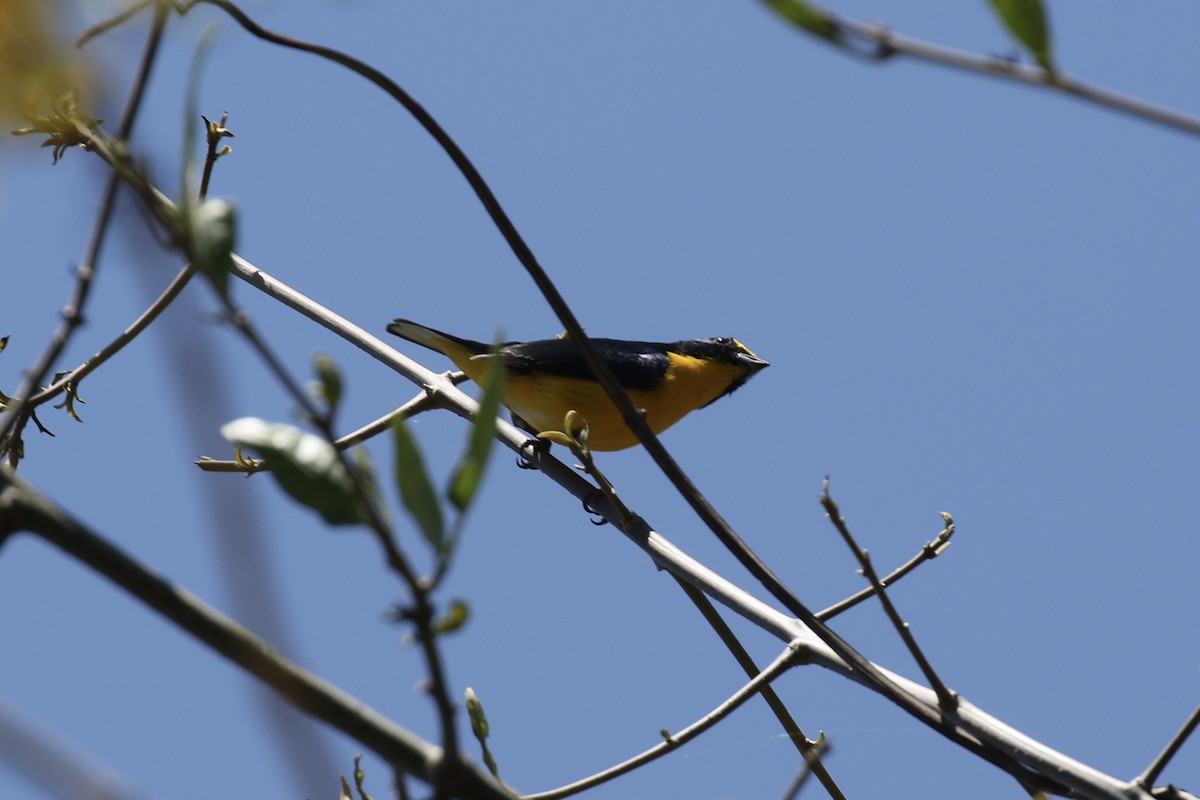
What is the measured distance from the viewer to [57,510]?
45.1 inches

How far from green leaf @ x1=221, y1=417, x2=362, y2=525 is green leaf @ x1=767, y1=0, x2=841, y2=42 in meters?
0.58

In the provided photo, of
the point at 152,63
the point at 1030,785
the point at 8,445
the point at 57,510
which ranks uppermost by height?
the point at 8,445

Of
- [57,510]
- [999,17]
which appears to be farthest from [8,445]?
[999,17]

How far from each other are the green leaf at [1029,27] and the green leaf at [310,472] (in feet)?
2.46

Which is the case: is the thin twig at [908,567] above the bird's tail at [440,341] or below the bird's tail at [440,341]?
below

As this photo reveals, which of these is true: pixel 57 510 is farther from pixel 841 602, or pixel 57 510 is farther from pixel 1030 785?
pixel 841 602

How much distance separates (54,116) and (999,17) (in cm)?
245

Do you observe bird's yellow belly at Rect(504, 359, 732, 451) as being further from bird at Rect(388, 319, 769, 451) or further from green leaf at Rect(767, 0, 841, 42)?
green leaf at Rect(767, 0, 841, 42)

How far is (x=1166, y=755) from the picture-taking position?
1.90 metres

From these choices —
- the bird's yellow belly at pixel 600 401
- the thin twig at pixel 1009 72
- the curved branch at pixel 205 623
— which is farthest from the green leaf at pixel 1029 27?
the bird's yellow belly at pixel 600 401

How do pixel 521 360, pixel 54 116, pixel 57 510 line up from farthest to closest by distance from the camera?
pixel 521 360 → pixel 54 116 → pixel 57 510

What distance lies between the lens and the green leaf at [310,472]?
1.09 meters

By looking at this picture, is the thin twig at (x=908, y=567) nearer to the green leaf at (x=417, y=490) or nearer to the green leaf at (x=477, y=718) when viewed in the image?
the green leaf at (x=477, y=718)

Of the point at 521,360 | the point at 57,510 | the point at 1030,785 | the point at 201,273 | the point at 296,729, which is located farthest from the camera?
the point at 521,360
